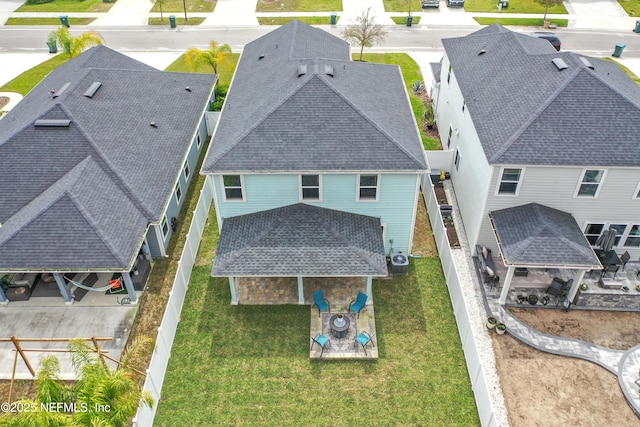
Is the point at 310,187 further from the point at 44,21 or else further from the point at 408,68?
the point at 44,21

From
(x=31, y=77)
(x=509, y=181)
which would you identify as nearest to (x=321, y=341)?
(x=509, y=181)

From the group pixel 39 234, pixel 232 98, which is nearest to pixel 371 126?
pixel 232 98

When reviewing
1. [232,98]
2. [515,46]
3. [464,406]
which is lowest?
[464,406]

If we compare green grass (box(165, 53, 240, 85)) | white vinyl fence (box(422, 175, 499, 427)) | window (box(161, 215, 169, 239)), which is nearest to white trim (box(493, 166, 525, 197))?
white vinyl fence (box(422, 175, 499, 427))

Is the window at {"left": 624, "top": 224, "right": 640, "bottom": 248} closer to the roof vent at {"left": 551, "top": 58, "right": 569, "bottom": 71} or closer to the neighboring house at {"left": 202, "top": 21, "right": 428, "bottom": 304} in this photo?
the roof vent at {"left": 551, "top": 58, "right": 569, "bottom": 71}

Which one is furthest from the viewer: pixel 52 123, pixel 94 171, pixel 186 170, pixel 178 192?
pixel 186 170

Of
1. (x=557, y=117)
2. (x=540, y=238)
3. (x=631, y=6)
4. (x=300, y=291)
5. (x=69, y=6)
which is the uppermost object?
(x=557, y=117)

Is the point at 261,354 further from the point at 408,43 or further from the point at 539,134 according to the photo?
the point at 408,43

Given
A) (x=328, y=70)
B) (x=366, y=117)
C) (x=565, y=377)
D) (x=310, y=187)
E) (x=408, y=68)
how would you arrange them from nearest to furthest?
(x=565, y=377) < (x=310, y=187) < (x=366, y=117) < (x=328, y=70) < (x=408, y=68)
